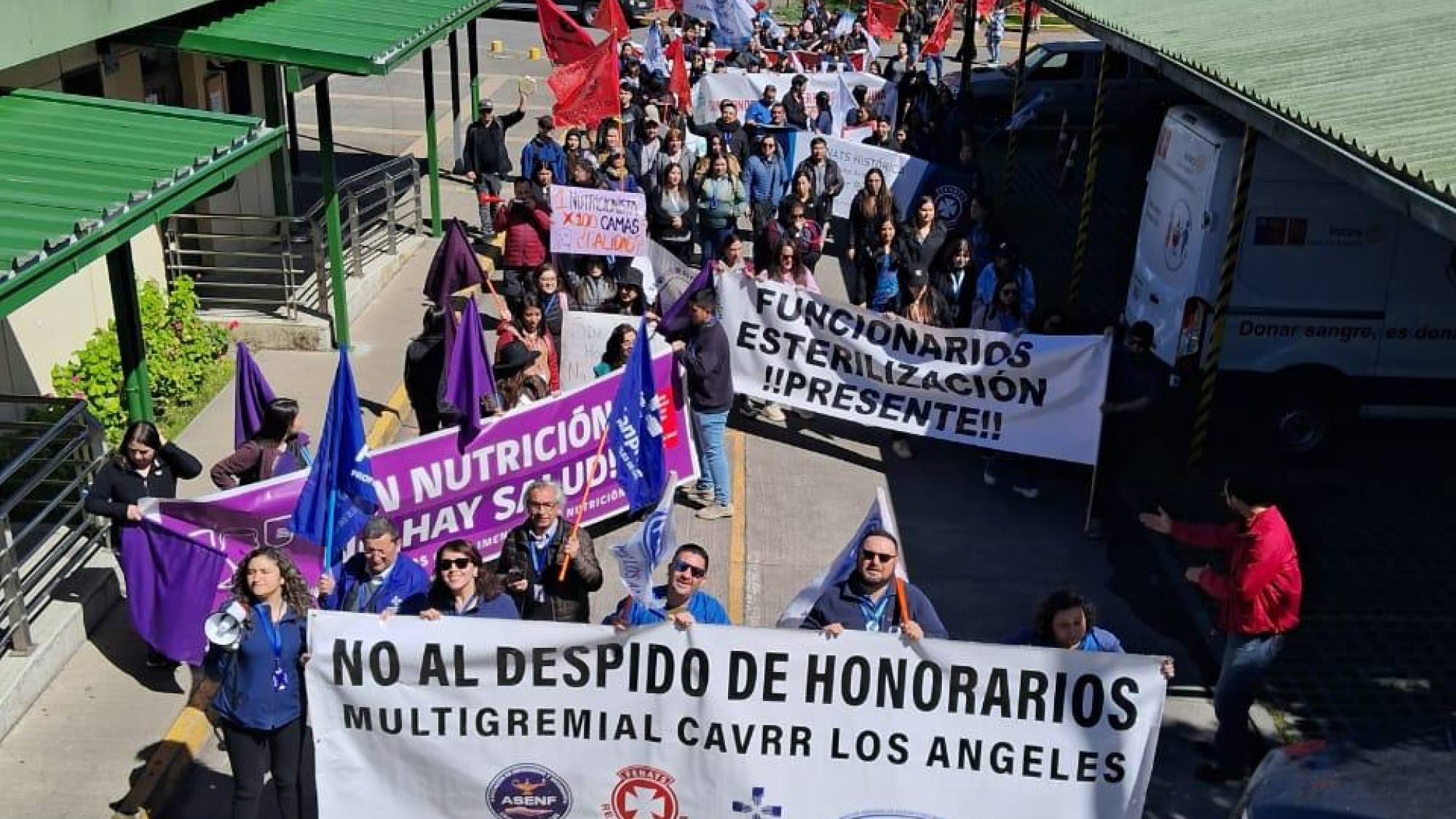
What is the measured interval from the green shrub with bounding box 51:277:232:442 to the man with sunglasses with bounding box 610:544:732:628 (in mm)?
5705

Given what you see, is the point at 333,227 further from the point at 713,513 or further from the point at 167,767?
the point at 167,767

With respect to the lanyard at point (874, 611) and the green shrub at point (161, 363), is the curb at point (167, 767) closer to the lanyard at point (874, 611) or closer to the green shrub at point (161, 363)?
the lanyard at point (874, 611)

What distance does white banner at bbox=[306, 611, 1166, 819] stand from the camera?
5840 mm

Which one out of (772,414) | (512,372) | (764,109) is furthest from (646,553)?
(764,109)

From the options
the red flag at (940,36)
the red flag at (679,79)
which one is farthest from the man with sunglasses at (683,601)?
the red flag at (940,36)

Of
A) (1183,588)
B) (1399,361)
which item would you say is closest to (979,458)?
(1183,588)

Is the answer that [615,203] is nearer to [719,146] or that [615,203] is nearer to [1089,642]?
[719,146]

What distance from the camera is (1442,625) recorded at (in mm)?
9633

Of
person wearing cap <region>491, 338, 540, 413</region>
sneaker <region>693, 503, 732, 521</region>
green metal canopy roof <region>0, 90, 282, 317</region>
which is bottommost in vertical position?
sneaker <region>693, 503, 732, 521</region>

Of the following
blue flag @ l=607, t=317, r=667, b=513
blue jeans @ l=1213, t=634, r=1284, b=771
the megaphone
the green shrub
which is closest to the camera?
the megaphone

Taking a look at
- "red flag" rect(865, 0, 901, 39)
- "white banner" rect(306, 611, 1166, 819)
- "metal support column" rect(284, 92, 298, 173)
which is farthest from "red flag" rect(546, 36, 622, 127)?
"red flag" rect(865, 0, 901, 39)

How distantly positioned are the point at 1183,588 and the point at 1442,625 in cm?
165

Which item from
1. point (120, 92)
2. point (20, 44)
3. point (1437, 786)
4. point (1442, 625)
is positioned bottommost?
point (1442, 625)

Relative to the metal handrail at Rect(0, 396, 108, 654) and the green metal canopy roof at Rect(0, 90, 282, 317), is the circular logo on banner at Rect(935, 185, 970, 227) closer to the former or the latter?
the green metal canopy roof at Rect(0, 90, 282, 317)
